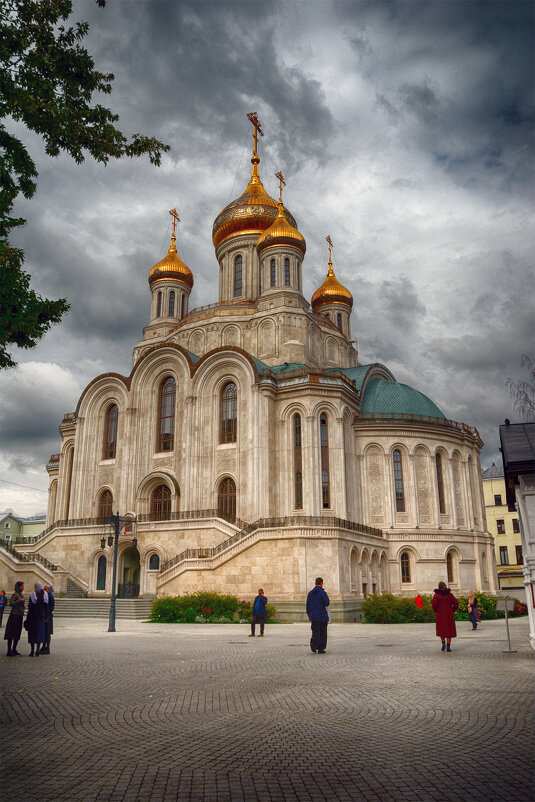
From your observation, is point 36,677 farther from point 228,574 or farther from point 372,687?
point 228,574

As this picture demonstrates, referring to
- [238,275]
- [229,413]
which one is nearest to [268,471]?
[229,413]

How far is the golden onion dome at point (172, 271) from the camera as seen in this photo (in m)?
53.2

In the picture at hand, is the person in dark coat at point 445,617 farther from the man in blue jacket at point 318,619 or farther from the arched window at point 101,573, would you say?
the arched window at point 101,573

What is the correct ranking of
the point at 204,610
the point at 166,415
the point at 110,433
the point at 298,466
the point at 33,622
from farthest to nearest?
1. the point at 110,433
2. the point at 166,415
3. the point at 298,466
4. the point at 204,610
5. the point at 33,622

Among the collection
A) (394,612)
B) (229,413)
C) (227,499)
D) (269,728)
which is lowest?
(269,728)

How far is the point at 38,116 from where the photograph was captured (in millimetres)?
9969

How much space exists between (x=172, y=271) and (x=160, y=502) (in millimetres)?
21487

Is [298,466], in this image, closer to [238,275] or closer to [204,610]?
[204,610]

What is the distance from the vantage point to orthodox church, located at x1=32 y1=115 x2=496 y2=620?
32219mm

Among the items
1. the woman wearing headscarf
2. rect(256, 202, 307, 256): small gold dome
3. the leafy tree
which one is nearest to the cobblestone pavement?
the woman wearing headscarf

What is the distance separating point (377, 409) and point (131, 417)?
54.6ft

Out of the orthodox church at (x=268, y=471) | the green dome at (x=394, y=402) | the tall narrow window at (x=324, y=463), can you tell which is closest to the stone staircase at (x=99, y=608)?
the orthodox church at (x=268, y=471)

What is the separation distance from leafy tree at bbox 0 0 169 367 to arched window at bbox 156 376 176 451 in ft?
100.0

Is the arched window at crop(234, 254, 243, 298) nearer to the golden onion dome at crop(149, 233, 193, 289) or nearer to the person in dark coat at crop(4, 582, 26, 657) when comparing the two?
the golden onion dome at crop(149, 233, 193, 289)
